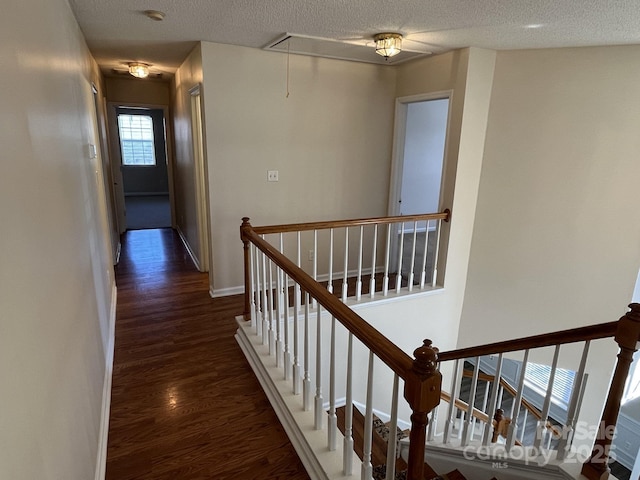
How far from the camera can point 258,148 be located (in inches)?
147

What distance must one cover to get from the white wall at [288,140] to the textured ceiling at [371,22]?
1.22ft

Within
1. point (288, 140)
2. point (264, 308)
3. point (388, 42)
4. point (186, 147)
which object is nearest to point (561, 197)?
point (388, 42)

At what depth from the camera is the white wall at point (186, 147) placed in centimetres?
384

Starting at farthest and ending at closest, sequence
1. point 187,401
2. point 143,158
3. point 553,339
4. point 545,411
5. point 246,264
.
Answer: point 143,158, point 246,264, point 187,401, point 545,411, point 553,339

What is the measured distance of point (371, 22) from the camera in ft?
8.70

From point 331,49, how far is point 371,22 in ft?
2.93

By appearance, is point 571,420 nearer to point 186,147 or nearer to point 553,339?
point 553,339

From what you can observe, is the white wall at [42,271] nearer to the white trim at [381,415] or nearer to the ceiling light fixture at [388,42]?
the ceiling light fixture at [388,42]

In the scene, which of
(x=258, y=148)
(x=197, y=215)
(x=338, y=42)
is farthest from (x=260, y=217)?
(x=338, y=42)

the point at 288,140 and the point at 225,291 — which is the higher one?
the point at 288,140

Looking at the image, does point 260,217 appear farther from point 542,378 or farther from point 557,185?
point 542,378

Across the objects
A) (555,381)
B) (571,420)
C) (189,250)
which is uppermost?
(571,420)

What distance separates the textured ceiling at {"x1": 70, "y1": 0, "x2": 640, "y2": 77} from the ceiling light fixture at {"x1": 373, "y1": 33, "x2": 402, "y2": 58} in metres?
0.07

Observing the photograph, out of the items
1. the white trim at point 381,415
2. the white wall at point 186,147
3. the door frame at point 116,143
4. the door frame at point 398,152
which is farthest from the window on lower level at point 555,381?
the door frame at point 116,143
